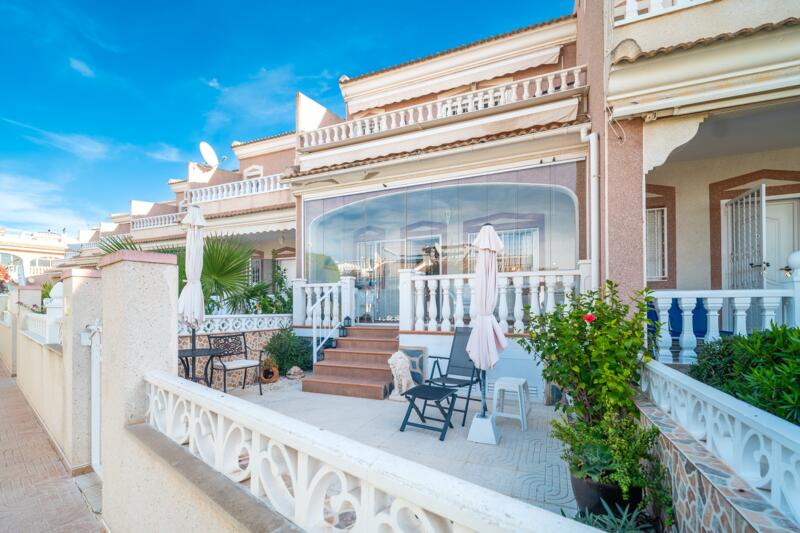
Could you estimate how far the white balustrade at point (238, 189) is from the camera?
13.4m

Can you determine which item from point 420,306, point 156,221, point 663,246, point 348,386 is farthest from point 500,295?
point 156,221

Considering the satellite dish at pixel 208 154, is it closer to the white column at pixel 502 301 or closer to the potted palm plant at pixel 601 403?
the white column at pixel 502 301

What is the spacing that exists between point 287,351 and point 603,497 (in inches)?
294

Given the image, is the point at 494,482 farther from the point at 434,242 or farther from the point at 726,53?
the point at 434,242

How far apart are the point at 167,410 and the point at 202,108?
20714 millimetres

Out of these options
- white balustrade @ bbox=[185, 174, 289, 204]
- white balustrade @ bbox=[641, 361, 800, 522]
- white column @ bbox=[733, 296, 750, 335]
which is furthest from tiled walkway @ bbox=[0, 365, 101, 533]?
white balustrade @ bbox=[185, 174, 289, 204]

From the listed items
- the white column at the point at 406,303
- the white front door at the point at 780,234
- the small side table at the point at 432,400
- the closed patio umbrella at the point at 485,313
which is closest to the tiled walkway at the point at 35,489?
the small side table at the point at 432,400

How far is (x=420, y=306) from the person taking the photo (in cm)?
758

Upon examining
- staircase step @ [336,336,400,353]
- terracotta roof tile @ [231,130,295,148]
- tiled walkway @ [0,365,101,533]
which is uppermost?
terracotta roof tile @ [231,130,295,148]

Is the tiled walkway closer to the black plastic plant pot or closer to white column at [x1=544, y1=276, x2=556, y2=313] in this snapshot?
the black plastic plant pot

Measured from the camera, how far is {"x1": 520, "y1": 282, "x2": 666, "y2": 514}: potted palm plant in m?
2.74

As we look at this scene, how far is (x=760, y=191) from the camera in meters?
5.99

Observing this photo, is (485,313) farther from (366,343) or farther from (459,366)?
(366,343)

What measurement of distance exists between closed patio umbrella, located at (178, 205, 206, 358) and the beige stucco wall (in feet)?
30.3
